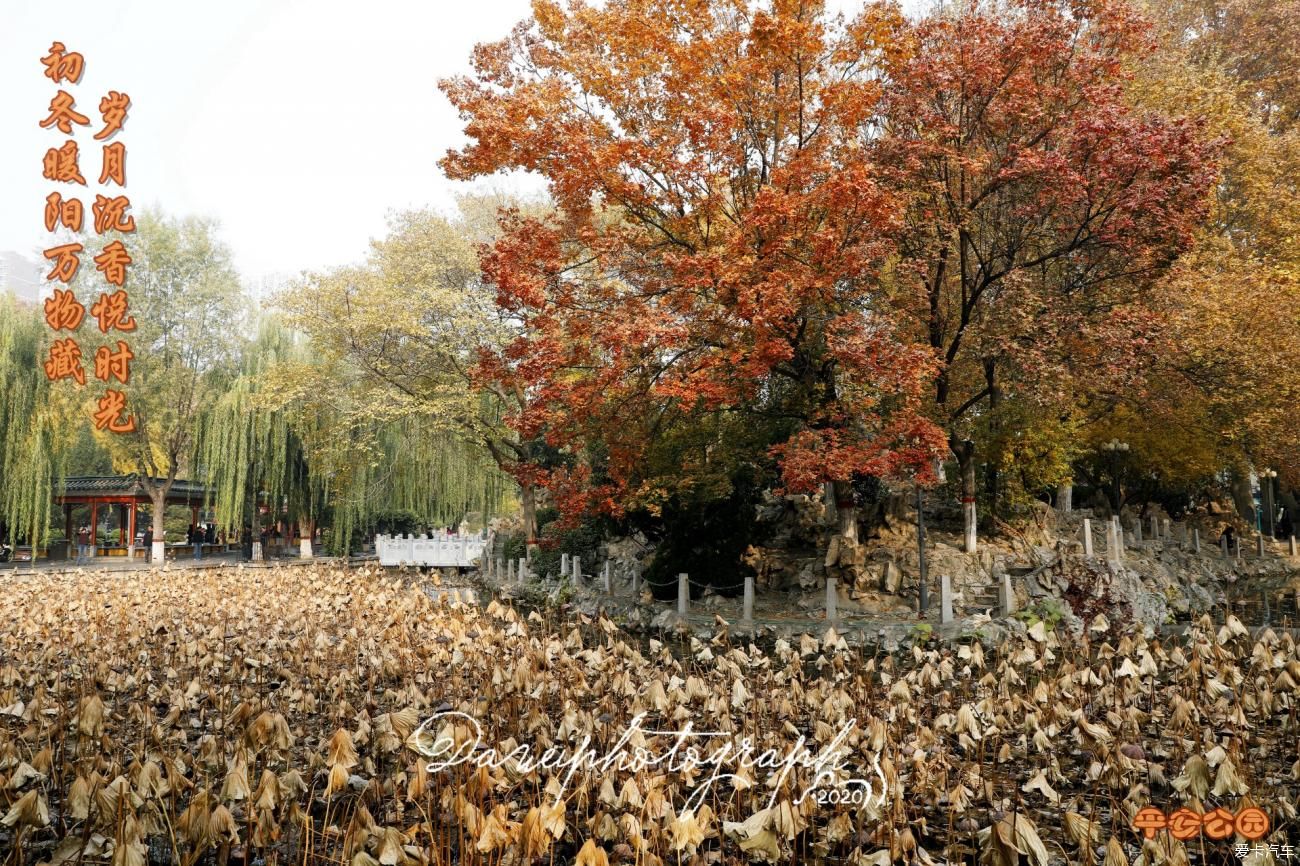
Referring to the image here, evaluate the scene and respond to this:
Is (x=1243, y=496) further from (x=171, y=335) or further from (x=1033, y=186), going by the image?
(x=171, y=335)

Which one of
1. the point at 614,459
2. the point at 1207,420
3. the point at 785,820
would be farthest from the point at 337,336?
the point at 785,820

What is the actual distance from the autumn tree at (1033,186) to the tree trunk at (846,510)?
6.04 feet

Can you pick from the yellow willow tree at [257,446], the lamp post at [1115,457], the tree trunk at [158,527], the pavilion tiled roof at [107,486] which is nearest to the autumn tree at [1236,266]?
the lamp post at [1115,457]

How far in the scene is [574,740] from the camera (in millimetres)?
5273

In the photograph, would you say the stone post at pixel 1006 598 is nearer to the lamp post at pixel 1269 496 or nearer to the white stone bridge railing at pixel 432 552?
the lamp post at pixel 1269 496

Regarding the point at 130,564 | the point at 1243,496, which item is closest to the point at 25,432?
the point at 130,564

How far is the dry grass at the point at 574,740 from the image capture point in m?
3.74

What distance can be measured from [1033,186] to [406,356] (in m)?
14.9

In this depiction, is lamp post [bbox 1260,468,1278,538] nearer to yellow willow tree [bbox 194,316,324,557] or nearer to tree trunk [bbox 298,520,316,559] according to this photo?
yellow willow tree [bbox 194,316,324,557]

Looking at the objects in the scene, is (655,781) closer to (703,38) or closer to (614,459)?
(614,459)

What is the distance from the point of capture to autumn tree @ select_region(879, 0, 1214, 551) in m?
12.2

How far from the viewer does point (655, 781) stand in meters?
3.96

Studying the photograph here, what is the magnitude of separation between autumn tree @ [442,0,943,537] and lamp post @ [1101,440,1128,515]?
743 centimetres

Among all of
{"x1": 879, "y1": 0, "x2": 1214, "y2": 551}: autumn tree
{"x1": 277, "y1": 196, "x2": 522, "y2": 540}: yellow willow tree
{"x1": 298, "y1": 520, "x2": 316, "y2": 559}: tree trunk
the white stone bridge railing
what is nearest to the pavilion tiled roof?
{"x1": 298, "y1": 520, "x2": 316, "y2": 559}: tree trunk
